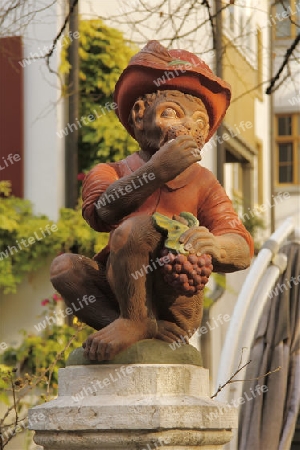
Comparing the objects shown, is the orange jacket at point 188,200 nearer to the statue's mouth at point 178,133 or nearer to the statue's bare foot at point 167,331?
the statue's mouth at point 178,133

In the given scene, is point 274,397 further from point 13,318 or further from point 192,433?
point 192,433

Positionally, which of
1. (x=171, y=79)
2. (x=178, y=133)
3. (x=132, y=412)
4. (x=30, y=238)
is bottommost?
(x=30, y=238)

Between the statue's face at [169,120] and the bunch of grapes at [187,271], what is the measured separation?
0.47 m

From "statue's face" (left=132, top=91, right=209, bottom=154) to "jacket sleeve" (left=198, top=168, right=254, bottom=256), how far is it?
0.55ft

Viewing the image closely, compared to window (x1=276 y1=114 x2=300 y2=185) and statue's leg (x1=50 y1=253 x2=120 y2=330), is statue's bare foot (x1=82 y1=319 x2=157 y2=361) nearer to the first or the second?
statue's leg (x1=50 y1=253 x2=120 y2=330)

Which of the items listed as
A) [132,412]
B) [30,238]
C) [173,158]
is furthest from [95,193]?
[30,238]

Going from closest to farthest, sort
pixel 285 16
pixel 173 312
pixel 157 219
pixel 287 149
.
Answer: pixel 157 219 < pixel 173 312 < pixel 285 16 < pixel 287 149

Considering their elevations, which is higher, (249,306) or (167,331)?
(167,331)

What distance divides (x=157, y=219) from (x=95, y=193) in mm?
333

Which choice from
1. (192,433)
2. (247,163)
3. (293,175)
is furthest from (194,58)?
(293,175)

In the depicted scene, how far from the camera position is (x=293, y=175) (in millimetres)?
23562

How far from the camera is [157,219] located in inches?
156

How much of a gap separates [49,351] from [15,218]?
4.32 feet

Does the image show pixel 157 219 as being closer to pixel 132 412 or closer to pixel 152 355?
pixel 152 355
